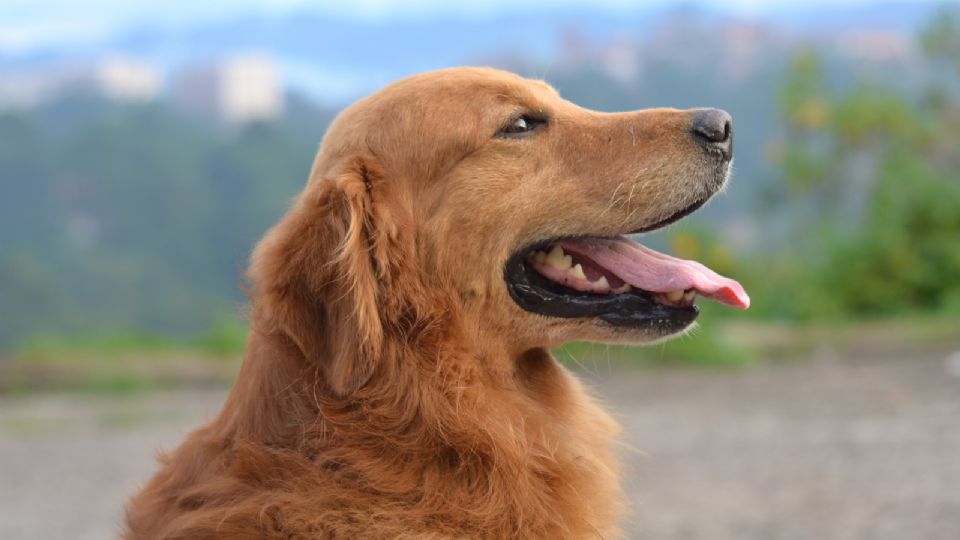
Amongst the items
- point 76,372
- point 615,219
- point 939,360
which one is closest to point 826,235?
point 939,360

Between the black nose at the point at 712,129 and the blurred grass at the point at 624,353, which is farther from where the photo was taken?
the blurred grass at the point at 624,353

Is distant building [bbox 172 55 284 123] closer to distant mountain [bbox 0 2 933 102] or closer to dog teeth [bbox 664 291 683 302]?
distant mountain [bbox 0 2 933 102]

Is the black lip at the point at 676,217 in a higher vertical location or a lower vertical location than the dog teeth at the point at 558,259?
higher

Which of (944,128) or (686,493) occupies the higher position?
(944,128)

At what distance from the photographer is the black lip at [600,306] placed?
11.2 ft

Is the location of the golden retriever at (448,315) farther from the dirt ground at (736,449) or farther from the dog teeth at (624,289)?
the dirt ground at (736,449)

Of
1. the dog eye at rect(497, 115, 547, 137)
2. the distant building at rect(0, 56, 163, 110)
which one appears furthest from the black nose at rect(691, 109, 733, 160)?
the distant building at rect(0, 56, 163, 110)

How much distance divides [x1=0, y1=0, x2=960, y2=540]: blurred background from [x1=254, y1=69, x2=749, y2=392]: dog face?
1.18ft

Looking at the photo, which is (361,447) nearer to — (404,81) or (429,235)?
(429,235)

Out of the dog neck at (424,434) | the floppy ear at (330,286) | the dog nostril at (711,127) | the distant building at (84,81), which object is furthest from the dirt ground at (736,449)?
the distant building at (84,81)

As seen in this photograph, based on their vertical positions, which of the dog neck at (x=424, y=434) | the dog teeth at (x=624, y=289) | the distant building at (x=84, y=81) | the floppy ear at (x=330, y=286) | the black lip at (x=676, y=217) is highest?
the distant building at (x=84, y=81)

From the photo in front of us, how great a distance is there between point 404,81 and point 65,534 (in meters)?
5.00

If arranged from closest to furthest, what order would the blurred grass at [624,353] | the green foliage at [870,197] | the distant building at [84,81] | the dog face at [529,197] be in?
the dog face at [529,197], the blurred grass at [624,353], the green foliage at [870,197], the distant building at [84,81]

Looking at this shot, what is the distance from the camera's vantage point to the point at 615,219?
11.3 ft
